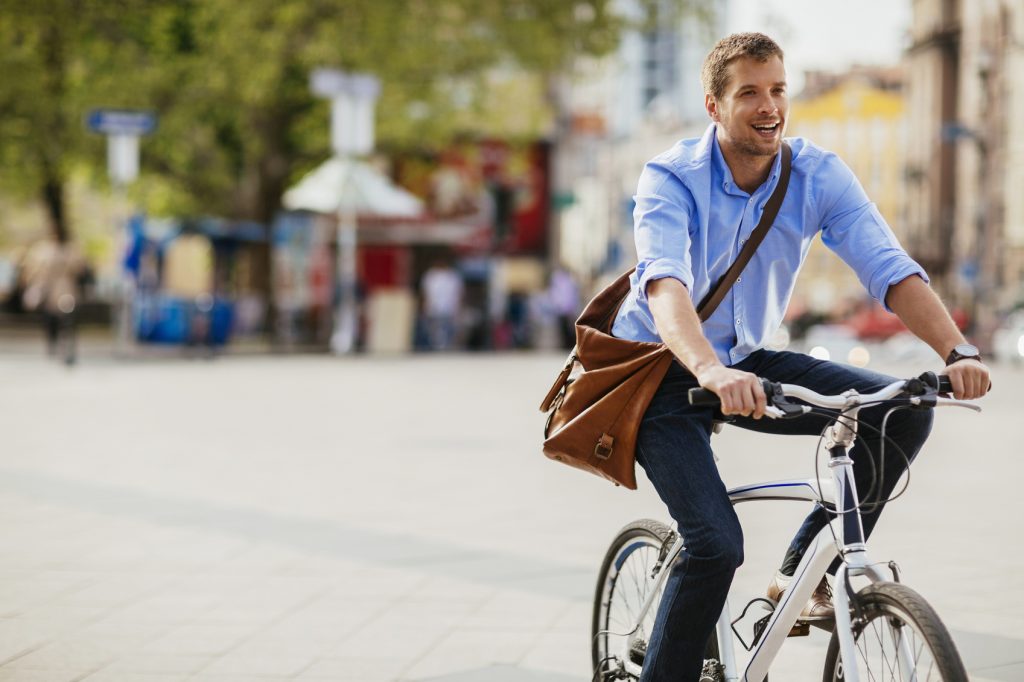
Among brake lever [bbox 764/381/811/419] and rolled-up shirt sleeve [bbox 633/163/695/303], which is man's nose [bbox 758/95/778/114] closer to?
rolled-up shirt sleeve [bbox 633/163/695/303]

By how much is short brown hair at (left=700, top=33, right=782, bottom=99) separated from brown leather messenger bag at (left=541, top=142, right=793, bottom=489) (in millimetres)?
229

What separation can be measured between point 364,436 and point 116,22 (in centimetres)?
1997

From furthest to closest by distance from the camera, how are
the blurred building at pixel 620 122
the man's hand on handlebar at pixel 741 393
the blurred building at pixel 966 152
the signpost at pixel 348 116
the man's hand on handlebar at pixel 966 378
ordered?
the blurred building at pixel 966 152, the blurred building at pixel 620 122, the signpost at pixel 348 116, the man's hand on handlebar at pixel 966 378, the man's hand on handlebar at pixel 741 393

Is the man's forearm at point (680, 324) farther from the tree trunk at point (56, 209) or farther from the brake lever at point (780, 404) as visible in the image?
the tree trunk at point (56, 209)

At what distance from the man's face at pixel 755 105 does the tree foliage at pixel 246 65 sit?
23.5 meters

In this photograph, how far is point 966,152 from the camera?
71062 mm

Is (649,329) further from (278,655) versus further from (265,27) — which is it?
(265,27)

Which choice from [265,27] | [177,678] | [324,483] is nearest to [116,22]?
[265,27]

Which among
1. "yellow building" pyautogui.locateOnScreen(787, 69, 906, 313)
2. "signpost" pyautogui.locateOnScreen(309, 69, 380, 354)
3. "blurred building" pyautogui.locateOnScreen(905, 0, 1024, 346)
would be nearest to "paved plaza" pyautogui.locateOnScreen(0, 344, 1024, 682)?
"signpost" pyautogui.locateOnScreen(309, 69, 380, 354)

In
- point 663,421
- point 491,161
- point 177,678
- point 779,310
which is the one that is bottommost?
point 177,678

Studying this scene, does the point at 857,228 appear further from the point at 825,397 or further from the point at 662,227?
the point at 825,397

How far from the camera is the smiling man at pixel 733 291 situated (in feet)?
11.3

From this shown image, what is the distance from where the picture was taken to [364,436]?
1244cm

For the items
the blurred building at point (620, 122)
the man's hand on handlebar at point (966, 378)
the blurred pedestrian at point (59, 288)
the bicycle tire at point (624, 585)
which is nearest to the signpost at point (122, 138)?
the blurred pedestrian at point (59, 288)
